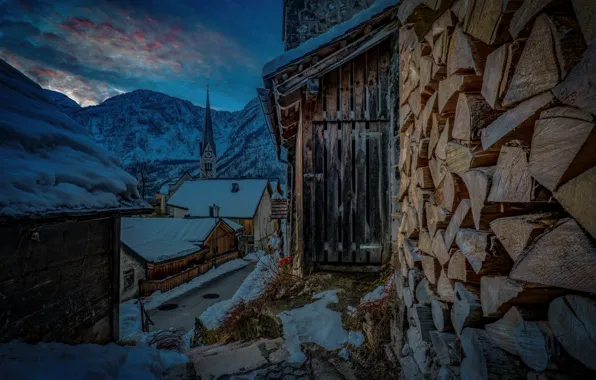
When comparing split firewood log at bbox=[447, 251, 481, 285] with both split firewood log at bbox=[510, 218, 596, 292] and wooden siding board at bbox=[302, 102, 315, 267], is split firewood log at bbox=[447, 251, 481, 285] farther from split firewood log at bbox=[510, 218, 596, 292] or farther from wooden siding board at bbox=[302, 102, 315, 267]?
wooden siding board at bbox=[302, 102, 315, 267]

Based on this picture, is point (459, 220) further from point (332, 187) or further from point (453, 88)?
point (332, 187)

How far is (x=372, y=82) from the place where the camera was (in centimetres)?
545

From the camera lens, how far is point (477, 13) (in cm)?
152

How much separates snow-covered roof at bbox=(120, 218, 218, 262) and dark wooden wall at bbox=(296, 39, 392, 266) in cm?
1518

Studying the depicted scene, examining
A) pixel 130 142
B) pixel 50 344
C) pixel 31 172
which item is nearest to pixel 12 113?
pixel 31 172

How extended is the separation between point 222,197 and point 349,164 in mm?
30263

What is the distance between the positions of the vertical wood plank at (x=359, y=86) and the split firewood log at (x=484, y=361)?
4.47m

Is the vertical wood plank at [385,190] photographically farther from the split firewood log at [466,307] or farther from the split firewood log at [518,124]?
the split firewood log at [518,124]

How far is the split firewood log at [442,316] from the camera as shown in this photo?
193cm

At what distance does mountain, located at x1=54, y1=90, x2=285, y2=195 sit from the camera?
358 feet

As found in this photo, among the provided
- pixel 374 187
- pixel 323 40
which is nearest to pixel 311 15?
pixel 323 40

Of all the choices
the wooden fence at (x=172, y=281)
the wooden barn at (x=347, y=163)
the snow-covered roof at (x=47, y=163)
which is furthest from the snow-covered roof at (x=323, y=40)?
the wooden fence at (x=172, y=281)

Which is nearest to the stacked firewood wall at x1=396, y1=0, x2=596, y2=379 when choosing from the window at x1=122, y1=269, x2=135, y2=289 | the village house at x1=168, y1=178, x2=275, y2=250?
the window at x1=122, y1=269, x2=135, y2=289

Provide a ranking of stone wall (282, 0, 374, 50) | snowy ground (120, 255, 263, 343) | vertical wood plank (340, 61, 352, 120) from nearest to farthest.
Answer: vertical wood plank (340, 61, 352, 120)
stone wall (282, 0, 374, 50)
snowy ground (120, 255, 263, 343)
